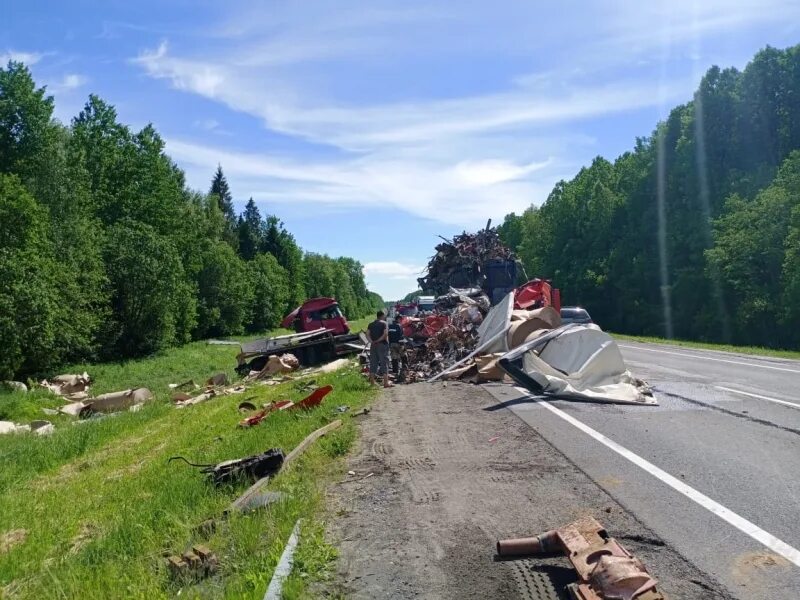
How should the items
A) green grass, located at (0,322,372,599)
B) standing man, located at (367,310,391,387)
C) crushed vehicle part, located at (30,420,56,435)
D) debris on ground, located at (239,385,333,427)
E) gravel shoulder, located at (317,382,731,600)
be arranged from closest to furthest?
gravel shoulder, located at (317,382,731,600) → green grass, located at (0,322,372,599) → debris on ground, located at (239,385,333,427) → standing man, located at (367,310,391,387) → crushed vehicle part, located at (30,420,56,435)

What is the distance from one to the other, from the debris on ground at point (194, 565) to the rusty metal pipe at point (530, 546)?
2.12 metres

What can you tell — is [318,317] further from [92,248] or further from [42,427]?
[92,248]

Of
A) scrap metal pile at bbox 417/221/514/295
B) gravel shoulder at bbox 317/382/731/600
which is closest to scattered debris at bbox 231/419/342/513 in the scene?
gravel shoulder at bbox 317/382/731/600

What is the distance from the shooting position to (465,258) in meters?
27.2

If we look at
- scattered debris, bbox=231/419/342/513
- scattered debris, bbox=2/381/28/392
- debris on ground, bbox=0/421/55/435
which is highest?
scattered debris, bbox=231/419/342/513

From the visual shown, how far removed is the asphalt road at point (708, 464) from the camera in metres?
4.78

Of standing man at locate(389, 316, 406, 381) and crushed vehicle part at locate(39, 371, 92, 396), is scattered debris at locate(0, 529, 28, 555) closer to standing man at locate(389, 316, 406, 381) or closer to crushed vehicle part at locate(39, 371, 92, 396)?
standing man at locate(389, 316, 406, 381)

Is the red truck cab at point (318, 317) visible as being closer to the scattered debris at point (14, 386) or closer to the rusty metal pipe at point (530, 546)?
the scattered debris at point (14, 386)

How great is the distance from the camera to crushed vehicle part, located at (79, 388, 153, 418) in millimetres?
21922

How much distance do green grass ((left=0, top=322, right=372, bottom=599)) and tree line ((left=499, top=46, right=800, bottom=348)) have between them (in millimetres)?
30721

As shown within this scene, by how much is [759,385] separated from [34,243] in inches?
1047

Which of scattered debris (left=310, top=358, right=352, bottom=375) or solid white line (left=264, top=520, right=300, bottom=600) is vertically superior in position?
solid white line (left=264, top=520, right=300, bottom=600)

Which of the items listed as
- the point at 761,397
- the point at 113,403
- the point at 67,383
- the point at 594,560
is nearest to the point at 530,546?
the point at 594,560

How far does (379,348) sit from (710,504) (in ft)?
35.9
